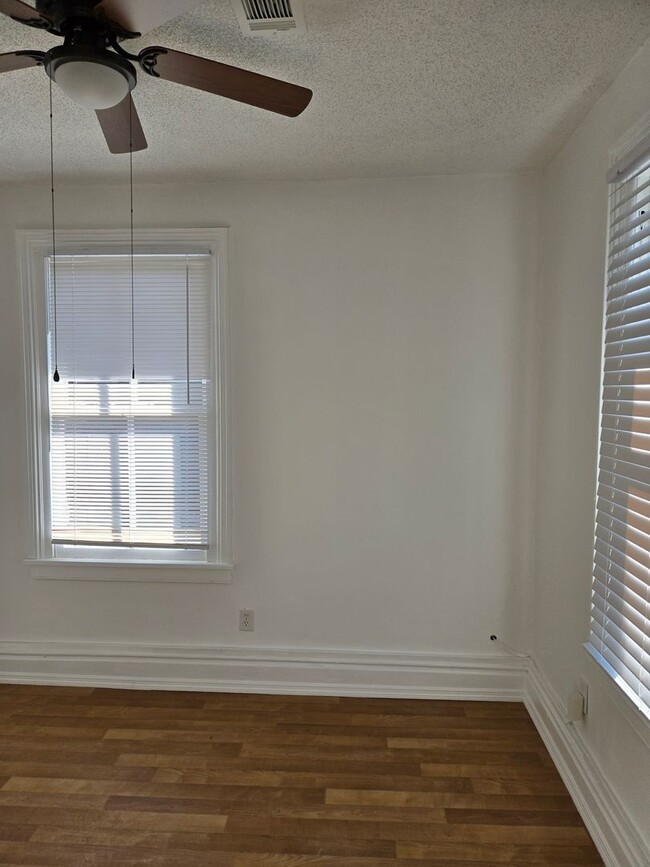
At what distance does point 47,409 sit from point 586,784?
2930 mm

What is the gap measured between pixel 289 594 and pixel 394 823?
1191mm

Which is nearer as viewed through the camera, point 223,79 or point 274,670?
point 223,79

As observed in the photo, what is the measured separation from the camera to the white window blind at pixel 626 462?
177 cm

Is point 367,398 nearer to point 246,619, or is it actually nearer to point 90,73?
point 246,619

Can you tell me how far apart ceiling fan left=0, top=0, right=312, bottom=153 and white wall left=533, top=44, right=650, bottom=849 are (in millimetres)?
1211

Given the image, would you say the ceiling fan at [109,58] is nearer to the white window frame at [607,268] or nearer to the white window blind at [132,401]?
the white window frame at [607,268]

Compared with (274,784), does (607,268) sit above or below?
above

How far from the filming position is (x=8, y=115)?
2.29 meters

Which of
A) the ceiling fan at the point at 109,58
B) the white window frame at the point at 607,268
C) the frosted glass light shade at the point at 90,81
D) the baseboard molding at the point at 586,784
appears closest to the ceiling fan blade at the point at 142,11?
the ceiling fan at the point at 109,58

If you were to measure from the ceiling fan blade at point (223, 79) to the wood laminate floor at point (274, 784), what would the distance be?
2.35 m

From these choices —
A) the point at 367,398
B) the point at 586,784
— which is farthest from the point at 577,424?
the point at 586,784

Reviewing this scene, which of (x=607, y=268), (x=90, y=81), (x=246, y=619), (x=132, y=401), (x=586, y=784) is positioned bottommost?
(x=586, y=784)

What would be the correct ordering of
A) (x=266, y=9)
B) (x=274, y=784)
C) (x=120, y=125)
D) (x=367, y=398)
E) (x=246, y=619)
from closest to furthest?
1. (x=266, y=9)
2. (x=120, y=125)
3. (x=274, y=784)
4. (x=367, y=398)
5. (x=246, y=619)

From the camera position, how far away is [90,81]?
4.69ft
